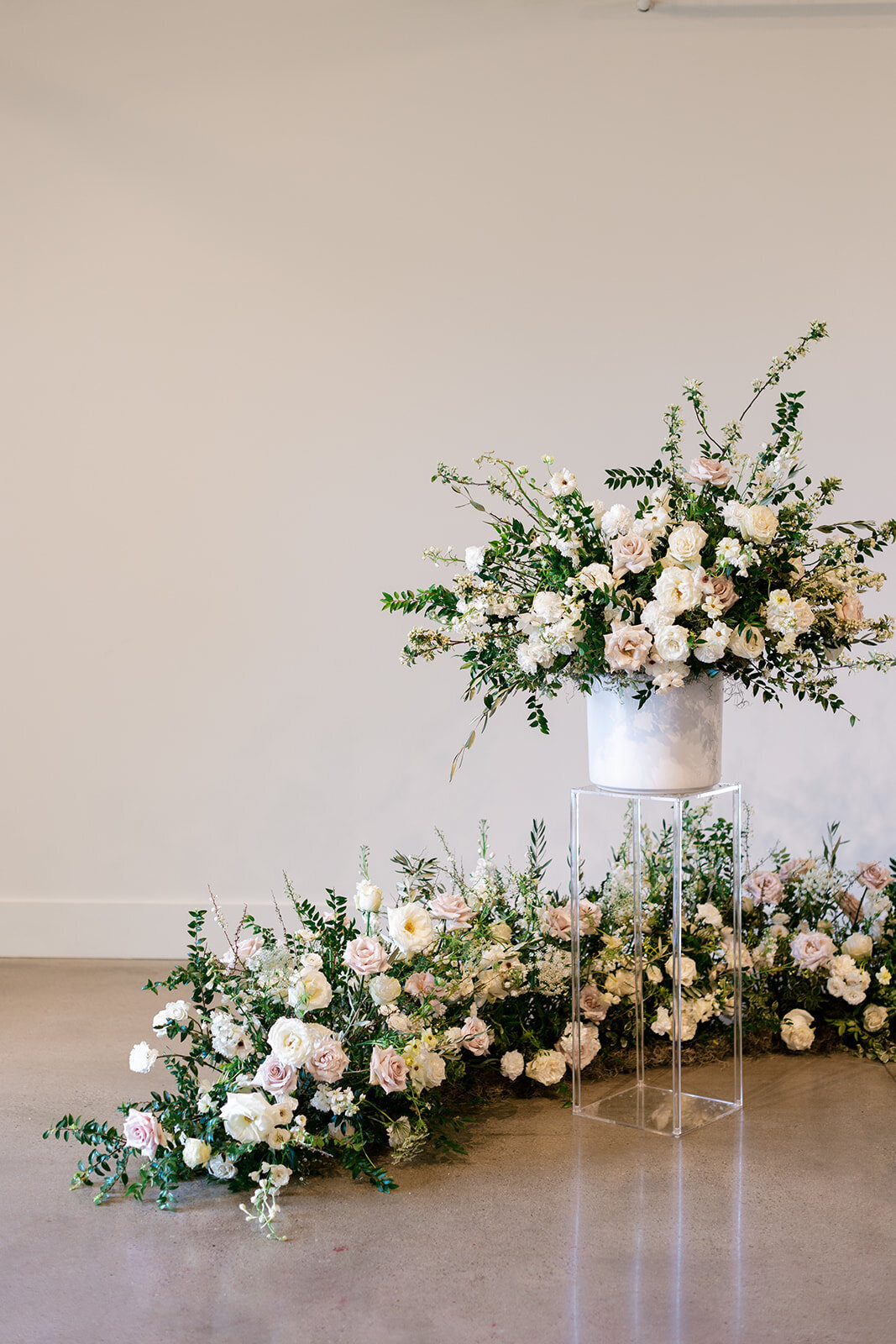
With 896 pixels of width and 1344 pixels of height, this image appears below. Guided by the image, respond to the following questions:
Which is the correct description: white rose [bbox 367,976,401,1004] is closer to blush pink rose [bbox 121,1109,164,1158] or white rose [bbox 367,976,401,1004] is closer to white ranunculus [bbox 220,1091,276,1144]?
white ranunculus [bbox 220,1091,276,1144]

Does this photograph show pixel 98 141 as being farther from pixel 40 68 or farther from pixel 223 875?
pixel 223 875

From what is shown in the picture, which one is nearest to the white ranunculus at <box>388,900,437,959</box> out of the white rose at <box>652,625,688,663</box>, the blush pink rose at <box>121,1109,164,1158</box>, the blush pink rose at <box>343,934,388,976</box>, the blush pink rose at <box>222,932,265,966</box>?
the blush pink rose at <box>343,934,388,976</box>

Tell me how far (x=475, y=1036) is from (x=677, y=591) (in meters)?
1.10

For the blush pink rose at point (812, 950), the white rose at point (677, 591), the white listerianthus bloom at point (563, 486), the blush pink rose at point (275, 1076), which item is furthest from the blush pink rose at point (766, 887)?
the blush pink rose at point (275, 1076)

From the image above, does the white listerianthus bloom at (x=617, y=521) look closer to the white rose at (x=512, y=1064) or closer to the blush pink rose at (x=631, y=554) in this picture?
the blush pink rose at (x=631, y=554)

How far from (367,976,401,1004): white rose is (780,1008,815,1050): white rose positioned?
117 centimetres

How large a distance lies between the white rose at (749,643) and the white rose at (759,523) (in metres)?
0.17

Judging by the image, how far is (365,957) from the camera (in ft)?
7.86

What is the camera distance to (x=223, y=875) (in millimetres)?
4238

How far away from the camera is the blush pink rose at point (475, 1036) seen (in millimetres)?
2676

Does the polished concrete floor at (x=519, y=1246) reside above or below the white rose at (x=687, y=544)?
below

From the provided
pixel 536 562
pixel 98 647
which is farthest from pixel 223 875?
pixel 536 562

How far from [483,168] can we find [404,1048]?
9.90ft

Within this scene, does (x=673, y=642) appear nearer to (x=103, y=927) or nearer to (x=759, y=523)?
(x=759, y=523)
